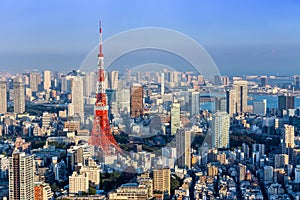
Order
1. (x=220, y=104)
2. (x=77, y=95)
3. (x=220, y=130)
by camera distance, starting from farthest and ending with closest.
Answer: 1. (x=77, y=95)
2. (x=220, y=104)
3. (x=220, y=130)

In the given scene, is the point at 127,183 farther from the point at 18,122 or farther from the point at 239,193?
the point at 18,122

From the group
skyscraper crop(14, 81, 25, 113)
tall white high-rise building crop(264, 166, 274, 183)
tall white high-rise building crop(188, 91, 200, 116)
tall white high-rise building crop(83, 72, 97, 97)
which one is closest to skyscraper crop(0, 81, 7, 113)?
skyscraper crop(14, 81, 25, 113)

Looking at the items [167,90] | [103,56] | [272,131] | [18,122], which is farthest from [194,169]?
[18,122]

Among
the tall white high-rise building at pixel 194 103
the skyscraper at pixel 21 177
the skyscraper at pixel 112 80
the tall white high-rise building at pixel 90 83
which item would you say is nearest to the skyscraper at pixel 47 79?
the tall white high-rise building at pixel 90 83

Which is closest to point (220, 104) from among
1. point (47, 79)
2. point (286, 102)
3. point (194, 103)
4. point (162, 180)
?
point (194, 103)

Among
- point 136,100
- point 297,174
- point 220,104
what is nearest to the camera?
point 297,174

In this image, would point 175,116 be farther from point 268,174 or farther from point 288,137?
point 288,137
